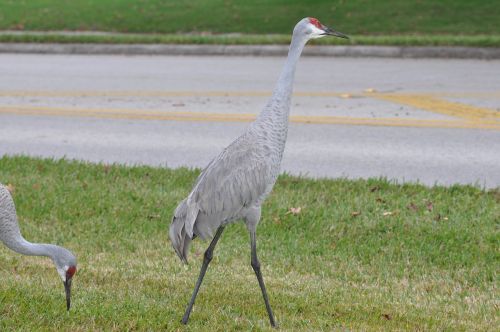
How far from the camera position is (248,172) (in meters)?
4.75

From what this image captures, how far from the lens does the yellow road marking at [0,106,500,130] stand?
1013 cm

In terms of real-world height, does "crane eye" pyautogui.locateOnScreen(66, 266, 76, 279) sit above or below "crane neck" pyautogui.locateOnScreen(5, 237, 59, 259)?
below

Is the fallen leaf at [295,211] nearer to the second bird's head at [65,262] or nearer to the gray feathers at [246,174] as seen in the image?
the gray feathers at [246,174]

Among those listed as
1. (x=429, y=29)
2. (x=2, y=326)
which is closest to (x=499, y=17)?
(x=429, y=29)

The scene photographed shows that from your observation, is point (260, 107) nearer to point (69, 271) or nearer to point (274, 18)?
point (69, 271)

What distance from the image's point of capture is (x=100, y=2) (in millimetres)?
20375

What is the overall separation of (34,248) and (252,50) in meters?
10.5

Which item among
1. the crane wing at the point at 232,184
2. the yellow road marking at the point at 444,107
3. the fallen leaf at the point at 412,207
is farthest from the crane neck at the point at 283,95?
the yellow road marking at the point at 444,107

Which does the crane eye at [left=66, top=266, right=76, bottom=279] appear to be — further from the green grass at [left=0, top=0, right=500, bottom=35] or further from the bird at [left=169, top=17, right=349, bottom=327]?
the green grass at [left=0, top=0, right=500, bottom=35]

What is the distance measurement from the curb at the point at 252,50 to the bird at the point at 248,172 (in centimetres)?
1007

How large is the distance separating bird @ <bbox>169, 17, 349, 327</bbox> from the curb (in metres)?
10.1

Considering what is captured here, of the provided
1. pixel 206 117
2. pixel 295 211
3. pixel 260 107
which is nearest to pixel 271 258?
pixel 295 211

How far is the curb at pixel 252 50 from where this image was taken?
47.7ft

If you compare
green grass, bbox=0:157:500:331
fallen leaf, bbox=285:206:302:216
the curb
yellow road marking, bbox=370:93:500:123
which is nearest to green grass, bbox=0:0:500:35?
the curb
